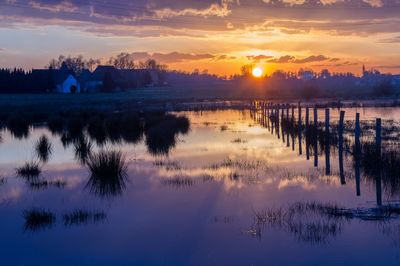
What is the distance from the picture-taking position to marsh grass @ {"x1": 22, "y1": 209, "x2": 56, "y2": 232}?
12179 millimetres

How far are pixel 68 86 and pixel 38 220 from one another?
320 ft

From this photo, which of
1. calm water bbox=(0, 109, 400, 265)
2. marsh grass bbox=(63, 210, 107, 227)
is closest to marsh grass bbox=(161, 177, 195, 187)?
calm water bbox=(0, 109, 400, 265)

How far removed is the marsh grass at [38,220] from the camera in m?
12.2

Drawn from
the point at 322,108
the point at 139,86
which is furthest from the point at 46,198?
the point at 139,86

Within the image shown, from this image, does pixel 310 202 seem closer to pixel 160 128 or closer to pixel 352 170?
pixel 352 170

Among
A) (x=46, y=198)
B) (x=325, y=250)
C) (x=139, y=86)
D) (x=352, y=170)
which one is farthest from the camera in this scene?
(x=139, y=86)

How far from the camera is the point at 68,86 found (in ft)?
352

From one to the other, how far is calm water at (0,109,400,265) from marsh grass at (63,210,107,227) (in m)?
0.02

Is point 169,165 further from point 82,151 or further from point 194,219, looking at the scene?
point 194,219

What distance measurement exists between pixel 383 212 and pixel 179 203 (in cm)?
483

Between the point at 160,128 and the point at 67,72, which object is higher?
the point at 67,72

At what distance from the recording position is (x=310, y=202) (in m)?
13.8

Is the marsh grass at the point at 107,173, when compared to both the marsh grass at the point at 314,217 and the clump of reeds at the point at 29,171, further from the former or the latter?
the marsh grass at the point at 314,217

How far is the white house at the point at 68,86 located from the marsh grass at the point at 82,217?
96.0 m
